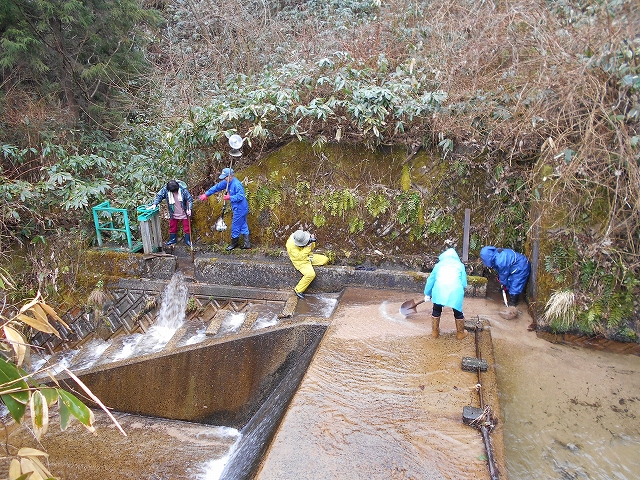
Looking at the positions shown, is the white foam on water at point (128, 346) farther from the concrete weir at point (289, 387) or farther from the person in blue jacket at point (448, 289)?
the person in blue jacket at point (448, 289)

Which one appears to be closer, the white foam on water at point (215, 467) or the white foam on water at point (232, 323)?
the white foam on water at point (215, 467)

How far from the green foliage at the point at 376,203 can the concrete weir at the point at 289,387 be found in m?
1.19

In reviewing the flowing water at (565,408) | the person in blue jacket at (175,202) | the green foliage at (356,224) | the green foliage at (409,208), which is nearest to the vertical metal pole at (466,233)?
the green foliage at (409,208)

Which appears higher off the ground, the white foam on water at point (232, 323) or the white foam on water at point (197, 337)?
the white foam on water at point (232, 323)

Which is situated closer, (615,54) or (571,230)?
(615,54)

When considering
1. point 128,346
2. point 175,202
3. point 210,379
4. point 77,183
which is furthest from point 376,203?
point 77,183

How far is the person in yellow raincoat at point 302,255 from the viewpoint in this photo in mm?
7934

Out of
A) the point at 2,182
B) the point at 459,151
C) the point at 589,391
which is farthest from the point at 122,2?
the point at 589,391

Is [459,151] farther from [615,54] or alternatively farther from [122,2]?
[122,2]

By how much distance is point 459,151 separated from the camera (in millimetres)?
8320

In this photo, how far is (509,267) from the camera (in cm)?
742

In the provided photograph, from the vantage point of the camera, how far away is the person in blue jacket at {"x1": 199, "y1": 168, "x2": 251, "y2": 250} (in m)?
8.34

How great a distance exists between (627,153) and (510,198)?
2.12 meters

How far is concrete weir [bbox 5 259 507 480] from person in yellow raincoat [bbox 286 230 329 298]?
243mm
